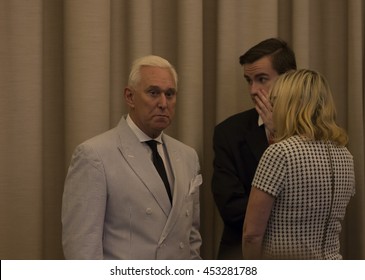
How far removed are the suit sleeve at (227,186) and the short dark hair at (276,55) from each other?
36 centimetres

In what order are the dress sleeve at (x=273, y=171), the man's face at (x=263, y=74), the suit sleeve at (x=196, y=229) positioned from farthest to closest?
1. the man's face at (x=263, y=74)
2. the suit sleeve at (x=196, y=229)
3. the dress sleeve at (x=273, y=171)

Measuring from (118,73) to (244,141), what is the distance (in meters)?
0.71

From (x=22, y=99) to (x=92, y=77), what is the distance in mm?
337

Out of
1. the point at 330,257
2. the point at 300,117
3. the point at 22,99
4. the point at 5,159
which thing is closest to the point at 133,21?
the point at 22,99

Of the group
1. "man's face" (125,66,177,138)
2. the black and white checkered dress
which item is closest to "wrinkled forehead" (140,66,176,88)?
"man's face" (125,66,177,138)

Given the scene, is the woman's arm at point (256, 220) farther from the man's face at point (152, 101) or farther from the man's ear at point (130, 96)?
the man's ear at point (130, 96)

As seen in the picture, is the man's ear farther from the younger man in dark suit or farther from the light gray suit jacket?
the younger man in dark suit

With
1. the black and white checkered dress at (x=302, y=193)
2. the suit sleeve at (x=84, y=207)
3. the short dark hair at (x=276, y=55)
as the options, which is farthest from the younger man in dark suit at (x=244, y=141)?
the suit sleeve at (x=84, y=207)

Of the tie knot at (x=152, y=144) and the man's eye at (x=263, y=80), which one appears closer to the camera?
the tie knot at (x=152, y=144)

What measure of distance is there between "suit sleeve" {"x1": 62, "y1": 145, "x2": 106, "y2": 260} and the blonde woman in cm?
53

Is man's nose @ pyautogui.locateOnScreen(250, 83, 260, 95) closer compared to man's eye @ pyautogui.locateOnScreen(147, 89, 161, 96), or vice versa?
man's eye @ pyautogui.locateOnScreen(147, 89, 161, 96)

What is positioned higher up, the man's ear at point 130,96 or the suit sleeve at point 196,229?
the man's ear at point 130,96

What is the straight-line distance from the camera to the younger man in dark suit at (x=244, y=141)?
2324 millimetres

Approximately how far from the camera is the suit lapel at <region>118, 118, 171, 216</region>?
211cm
